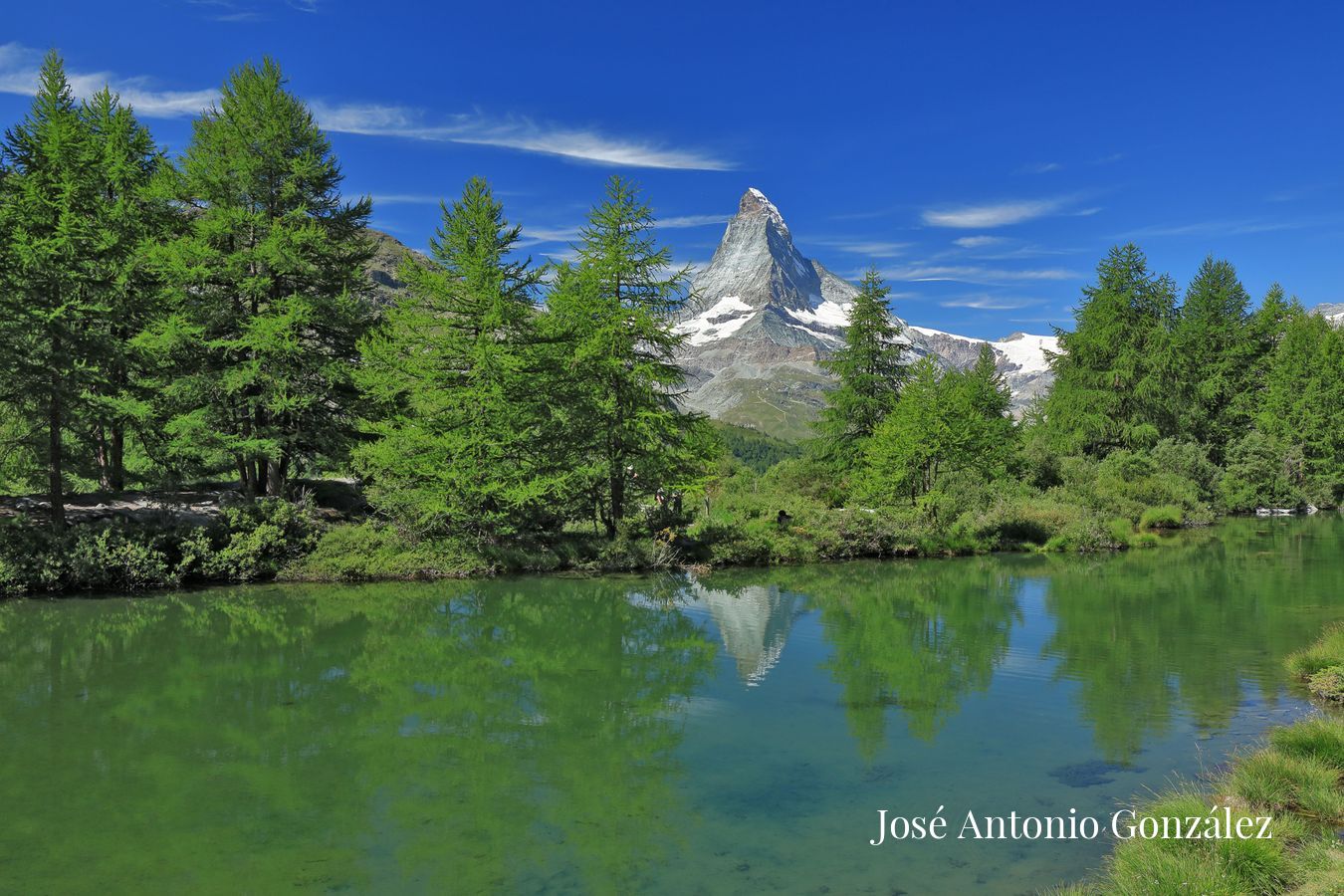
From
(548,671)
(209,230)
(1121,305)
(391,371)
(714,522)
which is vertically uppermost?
(1121,305)

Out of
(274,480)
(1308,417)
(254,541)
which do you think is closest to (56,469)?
(254,541)

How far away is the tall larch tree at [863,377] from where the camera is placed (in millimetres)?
40531

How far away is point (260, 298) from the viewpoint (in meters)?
27.0

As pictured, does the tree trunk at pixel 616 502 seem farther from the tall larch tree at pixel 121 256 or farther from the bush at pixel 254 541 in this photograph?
the tall larch tree at pixel 121 256

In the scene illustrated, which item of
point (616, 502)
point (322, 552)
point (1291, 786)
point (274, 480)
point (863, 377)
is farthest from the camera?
point (863, 377)

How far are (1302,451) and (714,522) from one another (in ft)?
167

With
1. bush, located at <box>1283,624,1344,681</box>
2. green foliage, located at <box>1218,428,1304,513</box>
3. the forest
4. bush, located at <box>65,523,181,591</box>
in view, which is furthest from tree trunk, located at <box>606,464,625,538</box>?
green foliage, located at <box>1218,428,1304,513</box>

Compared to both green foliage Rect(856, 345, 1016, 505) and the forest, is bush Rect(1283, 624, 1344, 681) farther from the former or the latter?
green foliage Rect(856, 345, 1016, 505)

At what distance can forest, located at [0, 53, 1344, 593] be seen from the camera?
22.6 metres

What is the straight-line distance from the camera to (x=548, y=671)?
15.2 meters

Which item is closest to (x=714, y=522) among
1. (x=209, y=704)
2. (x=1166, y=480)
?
(x=209, y=704)

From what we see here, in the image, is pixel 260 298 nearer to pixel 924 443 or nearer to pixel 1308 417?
pixel 924 443

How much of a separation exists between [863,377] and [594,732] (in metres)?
32.0

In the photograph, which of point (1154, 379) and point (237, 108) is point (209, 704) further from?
point (1154, 379)
